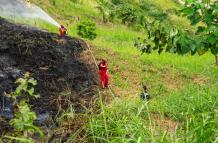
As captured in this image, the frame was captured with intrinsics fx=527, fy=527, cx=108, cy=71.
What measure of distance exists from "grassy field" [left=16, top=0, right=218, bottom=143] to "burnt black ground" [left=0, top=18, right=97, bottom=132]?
4.52 feet

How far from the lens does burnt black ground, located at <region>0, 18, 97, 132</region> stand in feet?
42.1

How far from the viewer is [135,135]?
22.9 ft

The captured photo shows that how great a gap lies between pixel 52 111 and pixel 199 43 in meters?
4.22

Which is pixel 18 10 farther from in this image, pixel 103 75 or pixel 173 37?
pixel 173 37

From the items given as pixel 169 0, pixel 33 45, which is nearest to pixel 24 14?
pixel 33 45

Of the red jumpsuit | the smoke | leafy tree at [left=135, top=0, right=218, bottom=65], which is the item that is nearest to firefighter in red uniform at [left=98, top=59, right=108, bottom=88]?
the red jumpsuit

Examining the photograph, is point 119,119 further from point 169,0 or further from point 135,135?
point 169,0

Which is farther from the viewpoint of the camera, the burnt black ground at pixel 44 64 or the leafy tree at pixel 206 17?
the burnt black ground at pixel 44 64

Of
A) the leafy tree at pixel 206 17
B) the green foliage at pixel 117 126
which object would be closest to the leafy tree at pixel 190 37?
the leafy tree at pixel 206 17

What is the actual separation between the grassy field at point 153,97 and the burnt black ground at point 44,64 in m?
1.38

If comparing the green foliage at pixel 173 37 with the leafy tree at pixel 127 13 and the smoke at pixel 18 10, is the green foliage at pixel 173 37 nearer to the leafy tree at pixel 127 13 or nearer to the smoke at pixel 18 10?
the leafy tree at pixel 127 13

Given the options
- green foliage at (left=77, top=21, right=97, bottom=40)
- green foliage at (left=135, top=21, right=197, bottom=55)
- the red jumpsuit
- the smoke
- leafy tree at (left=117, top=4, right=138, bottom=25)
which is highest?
leafy tree at (left=117, top=4, right=138, bottom=25)

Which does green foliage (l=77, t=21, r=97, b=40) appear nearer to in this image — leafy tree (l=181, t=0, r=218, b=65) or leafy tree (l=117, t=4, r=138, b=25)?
leafy tree (l=181, t=0, r=218, b=65)

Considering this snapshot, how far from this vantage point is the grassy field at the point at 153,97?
279 inches
